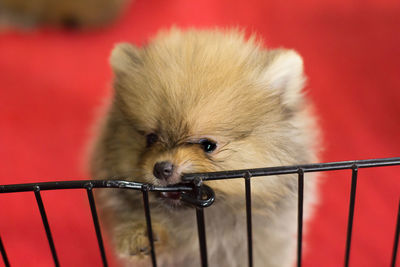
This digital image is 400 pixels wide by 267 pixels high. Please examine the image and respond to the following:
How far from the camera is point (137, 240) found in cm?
135

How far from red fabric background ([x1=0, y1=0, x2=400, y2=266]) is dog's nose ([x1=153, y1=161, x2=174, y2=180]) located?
0.65 meters

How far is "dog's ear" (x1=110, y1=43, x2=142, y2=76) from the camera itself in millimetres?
1401

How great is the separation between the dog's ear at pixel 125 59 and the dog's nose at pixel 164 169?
34 cm

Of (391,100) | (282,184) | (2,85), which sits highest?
(2,85)

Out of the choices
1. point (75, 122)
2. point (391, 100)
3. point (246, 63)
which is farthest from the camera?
point (75, 122)

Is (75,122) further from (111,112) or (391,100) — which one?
(391,100)

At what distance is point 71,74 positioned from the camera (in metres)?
2.68

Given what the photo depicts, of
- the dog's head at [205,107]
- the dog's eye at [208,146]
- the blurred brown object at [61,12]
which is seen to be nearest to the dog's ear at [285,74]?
the dog's head at [205,107]

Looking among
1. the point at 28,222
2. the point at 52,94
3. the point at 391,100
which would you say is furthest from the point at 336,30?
the point at 28,222

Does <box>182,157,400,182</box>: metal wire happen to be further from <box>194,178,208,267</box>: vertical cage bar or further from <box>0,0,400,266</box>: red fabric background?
<box>0,0,400,266</box>: red fabric background

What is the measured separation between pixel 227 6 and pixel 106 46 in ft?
2.45

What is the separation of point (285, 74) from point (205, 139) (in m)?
0.32

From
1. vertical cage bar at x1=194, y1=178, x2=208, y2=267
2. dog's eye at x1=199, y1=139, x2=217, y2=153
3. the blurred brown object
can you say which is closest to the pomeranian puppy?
dog's eye at x1=199, y1=139, x2=217, y2=153

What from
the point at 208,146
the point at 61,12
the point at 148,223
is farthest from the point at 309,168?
the point at 61,12
